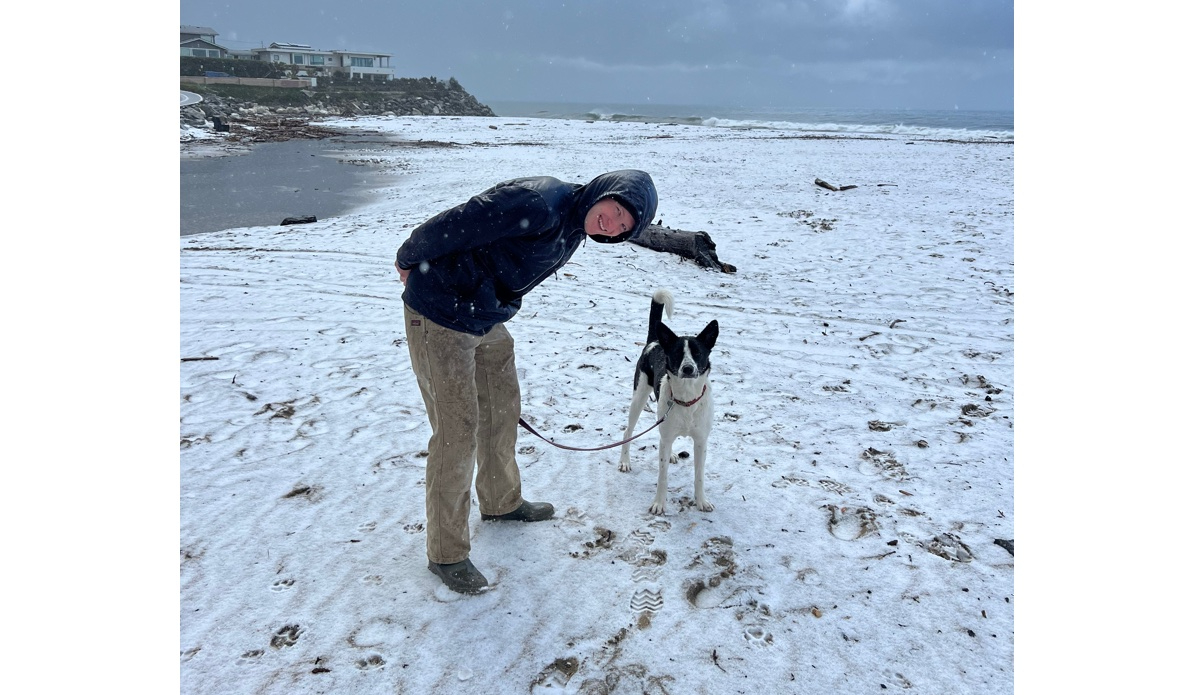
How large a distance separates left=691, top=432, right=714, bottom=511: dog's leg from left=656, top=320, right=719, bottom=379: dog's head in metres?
0.41

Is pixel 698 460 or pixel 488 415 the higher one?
pixel 488 415

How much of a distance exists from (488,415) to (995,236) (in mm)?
10508

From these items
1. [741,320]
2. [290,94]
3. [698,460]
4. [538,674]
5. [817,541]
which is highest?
[290,94]

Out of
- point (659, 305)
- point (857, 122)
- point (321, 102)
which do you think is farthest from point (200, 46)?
point (659, 305)

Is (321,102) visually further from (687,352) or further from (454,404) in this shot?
(454,404)

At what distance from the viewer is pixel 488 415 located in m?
3.62

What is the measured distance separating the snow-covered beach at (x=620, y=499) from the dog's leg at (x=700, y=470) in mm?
68

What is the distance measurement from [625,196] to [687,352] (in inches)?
55.3

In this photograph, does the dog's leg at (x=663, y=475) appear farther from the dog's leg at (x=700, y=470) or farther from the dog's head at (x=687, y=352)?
the dog's head at (x=687, y=352)

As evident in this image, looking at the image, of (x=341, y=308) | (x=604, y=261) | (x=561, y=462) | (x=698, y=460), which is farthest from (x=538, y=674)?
(x=604, y=261)

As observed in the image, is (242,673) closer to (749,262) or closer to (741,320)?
(741,320)

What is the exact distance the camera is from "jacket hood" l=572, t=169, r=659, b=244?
2648 mm

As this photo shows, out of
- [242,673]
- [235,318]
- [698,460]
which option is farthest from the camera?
[235,318]

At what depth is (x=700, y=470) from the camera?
3.94m
